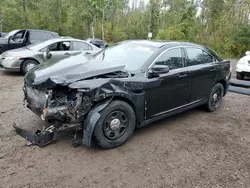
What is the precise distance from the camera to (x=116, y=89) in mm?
3342

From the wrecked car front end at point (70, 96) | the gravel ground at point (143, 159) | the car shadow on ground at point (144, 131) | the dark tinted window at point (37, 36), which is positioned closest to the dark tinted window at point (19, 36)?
the dark tinted window at point (37, 36)

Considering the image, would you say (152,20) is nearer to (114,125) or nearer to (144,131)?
(144,131)

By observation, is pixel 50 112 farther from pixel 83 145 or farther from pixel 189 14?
pixel 189 14

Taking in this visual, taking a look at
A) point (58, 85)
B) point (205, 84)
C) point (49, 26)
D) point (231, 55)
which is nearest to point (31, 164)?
point (58, 85)

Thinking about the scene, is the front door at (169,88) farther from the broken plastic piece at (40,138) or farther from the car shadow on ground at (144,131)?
the broken plastic piece at (40,138)

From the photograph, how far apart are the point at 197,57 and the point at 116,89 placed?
7.28 feet

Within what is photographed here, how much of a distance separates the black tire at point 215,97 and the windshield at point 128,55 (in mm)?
1937

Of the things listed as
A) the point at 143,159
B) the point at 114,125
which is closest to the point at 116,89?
the point at 114,125

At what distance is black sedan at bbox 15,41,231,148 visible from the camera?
318cm

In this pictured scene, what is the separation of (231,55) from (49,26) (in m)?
19.2

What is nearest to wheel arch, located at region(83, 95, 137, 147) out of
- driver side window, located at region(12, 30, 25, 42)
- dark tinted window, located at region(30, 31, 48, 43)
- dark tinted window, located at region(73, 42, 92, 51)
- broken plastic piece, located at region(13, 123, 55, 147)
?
broken plastic piece, located at region(13, 123, 55, 147)

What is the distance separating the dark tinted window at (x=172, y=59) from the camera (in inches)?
158

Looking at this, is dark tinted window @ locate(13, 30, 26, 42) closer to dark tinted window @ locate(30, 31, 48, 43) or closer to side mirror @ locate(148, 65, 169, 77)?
dark tinted window @ locate(30, 31, 48, 43)

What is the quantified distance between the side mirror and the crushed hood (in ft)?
1.54
